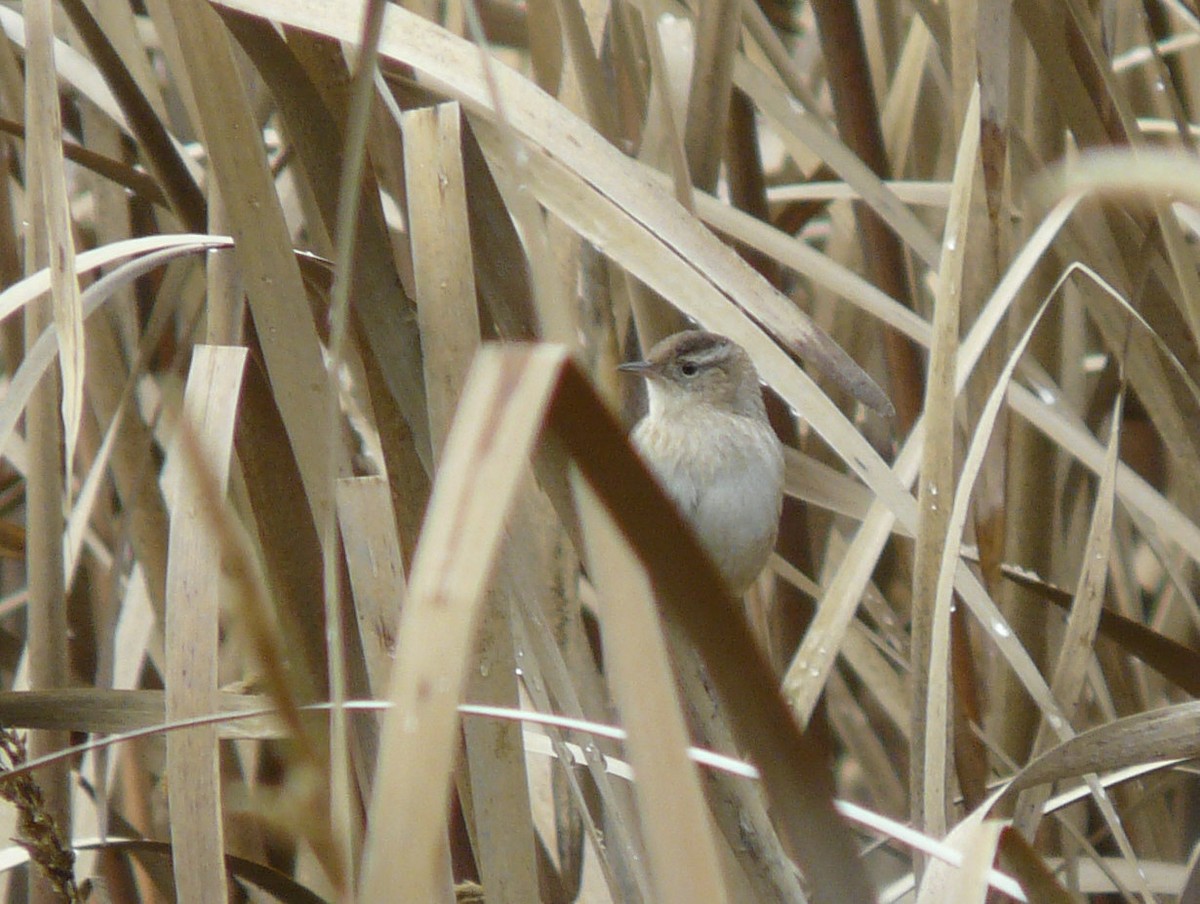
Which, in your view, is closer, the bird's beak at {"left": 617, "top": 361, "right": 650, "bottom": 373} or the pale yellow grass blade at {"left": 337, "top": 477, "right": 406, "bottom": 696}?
the pale yellow grass blade at {"left": 337, "top": 477, "right": 406, "bottom": 696}

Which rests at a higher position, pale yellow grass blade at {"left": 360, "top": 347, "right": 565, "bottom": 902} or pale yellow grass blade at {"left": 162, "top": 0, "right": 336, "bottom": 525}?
pale yellow grass blade at {"left": 162, "top": 0, "right": 336, "bottom": 525}

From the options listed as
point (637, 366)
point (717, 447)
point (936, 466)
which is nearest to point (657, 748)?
point (936, 466)

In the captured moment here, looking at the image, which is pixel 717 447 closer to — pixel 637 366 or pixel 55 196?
pixel 637 366

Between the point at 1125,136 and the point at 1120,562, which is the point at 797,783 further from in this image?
the point at 1120,562

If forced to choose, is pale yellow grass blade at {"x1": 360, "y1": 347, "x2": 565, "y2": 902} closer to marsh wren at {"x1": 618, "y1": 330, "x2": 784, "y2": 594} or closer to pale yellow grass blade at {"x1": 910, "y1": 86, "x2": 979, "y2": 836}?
pale yellow grass blade at {"x1": 910, "y1": 86, "x2": 979, "y2": 836}

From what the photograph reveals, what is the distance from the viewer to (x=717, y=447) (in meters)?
2.99

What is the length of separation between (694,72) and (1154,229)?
2.24 ft

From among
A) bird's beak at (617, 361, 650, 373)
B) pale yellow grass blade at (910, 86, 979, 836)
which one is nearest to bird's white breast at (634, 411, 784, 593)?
bird's beak at (617, 361, 650, 373)

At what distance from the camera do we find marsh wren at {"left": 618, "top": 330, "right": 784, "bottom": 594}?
2.61 meters

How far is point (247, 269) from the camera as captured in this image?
1.47 meters

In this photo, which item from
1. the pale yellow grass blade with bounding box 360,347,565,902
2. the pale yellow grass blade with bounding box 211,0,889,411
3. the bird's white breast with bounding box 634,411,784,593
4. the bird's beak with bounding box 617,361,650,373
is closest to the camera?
the pale yellow grass blade with bounding box 360,347,565,902

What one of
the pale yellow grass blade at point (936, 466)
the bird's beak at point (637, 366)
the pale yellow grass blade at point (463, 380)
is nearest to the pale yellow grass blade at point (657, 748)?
the pale yellow grass blade at point (463, 380)

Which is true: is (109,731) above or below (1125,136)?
below

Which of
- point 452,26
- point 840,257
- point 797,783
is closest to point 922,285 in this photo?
point 840,257
